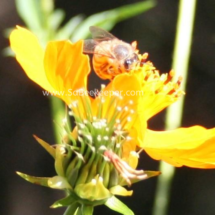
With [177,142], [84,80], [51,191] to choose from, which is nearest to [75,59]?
[84,80]

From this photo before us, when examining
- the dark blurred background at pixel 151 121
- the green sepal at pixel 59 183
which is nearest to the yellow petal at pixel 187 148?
the green sepal at pixel 59 183

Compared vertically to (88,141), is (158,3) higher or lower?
higher

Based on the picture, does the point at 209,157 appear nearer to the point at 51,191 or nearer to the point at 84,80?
the point at 84,80

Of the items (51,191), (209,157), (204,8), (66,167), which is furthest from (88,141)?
(204,8)

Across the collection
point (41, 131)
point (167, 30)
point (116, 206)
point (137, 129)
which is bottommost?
point (116, 206)

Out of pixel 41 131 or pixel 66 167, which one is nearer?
pixel 66 167

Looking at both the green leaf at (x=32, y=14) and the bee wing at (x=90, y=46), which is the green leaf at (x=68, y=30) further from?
the bee wing at (x=90, y=46)

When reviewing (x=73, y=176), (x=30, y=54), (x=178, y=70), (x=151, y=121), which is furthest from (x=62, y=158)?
(x=151, y=121)
